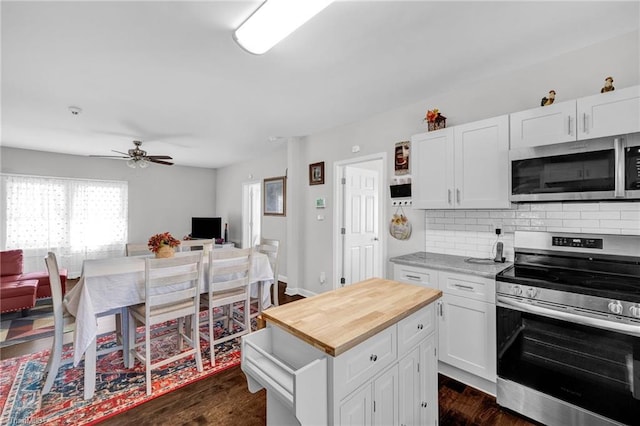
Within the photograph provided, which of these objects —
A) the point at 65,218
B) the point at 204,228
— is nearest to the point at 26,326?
the point at 65,218

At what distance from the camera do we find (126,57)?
211 centimetres

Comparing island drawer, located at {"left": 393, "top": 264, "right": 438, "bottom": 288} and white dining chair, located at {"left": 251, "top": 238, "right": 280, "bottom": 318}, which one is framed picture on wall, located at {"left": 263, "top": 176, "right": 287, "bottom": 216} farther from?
island drawer, located at {"left": 393, "top": 264, "right": 438, "bottom": 288}

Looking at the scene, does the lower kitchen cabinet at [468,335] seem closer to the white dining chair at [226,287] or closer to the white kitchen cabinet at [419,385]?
Result: the white kitchen cabinet at [419,385]

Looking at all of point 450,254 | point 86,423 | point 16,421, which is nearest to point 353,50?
point 450,254

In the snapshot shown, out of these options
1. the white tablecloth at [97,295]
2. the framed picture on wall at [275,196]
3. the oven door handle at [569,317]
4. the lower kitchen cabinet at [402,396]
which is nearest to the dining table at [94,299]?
the white tablecloth at [97,295]

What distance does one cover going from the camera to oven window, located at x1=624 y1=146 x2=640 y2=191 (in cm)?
163

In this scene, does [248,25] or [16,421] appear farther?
[16,421]

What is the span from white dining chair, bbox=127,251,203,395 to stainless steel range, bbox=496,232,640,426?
233cm

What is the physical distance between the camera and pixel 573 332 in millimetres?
1609

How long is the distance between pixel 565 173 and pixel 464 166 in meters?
0.66

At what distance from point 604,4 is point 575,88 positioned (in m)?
0.60

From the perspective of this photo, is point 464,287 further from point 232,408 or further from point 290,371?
point 232,408

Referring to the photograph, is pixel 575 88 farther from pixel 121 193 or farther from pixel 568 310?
pixel 121 193

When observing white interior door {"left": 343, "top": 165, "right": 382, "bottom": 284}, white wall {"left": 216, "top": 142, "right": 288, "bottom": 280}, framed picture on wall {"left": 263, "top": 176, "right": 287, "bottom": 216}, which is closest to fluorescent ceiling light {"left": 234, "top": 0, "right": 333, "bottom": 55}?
white interior door {"left": 343, "top": 165, "right": 382, "bottom": 284}
